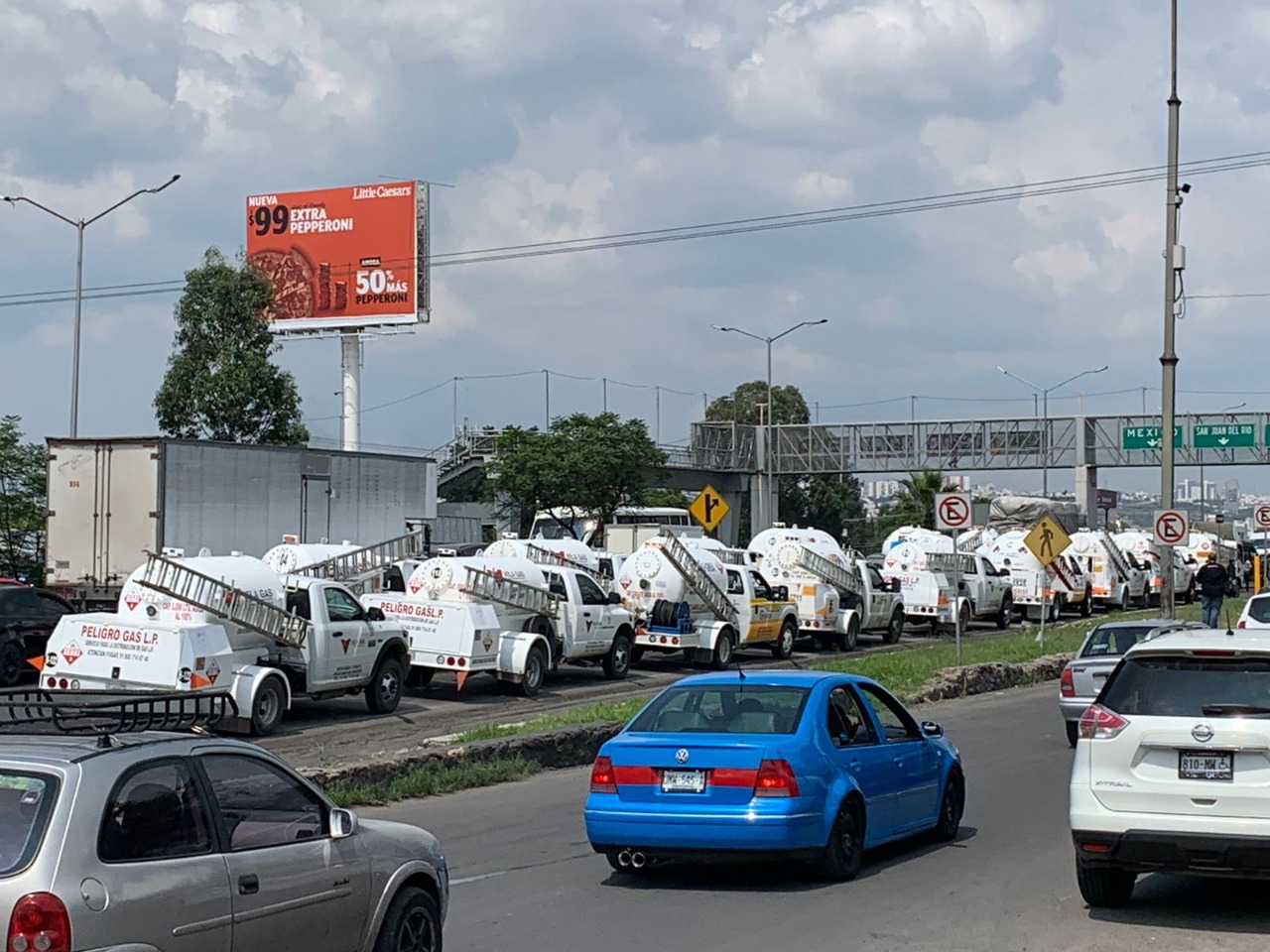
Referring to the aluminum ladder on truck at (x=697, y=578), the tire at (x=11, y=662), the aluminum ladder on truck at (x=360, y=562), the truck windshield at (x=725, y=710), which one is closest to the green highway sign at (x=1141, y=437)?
the aluminum ladder on truck at (x=697, y=578)

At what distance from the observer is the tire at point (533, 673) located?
26375 millimetres

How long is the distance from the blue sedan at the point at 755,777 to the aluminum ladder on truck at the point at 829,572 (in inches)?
1015

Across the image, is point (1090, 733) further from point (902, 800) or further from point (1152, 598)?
point (1152, 598)

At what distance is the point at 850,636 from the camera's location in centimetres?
3831

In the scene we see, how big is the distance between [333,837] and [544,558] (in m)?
24.1

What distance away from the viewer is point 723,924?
976cm

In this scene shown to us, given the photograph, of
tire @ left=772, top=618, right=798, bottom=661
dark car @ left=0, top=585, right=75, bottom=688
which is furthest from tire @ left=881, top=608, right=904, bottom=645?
dark car @ left=0, top=585, right=75, bottom=688

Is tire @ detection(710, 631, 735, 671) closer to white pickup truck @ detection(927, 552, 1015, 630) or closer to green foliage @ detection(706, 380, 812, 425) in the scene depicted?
white pickup truck @ detection(927, 552, 1015, 630)

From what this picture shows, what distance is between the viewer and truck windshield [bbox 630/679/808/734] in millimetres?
11039

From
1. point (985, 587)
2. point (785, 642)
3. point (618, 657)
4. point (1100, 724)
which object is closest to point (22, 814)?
point (1100, 724)

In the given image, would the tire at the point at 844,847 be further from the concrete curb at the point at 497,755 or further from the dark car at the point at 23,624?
the dark car at the point at 23,624

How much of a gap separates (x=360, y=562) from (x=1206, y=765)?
19.3m

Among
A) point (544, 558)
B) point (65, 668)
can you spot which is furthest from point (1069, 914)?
point (544, 558)

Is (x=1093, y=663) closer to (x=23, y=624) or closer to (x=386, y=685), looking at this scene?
(x=386, y=685)
